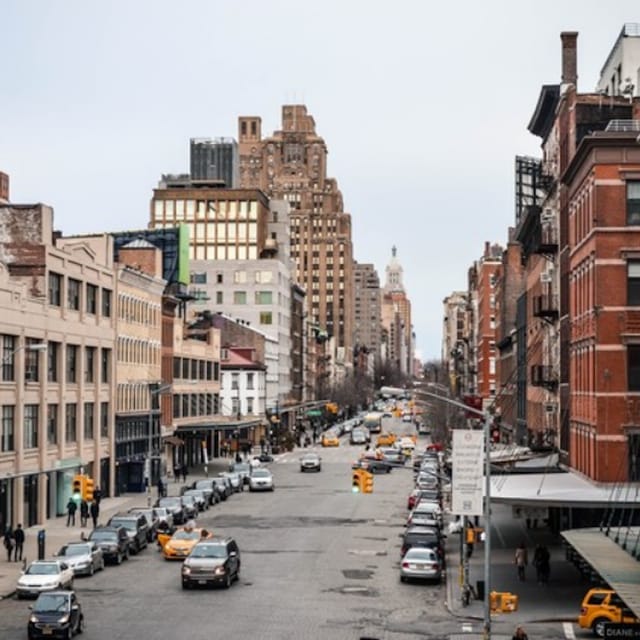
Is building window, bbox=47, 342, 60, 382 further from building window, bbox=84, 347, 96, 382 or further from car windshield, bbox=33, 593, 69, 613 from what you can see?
car windshield, bbox=33, 593, 69, 613

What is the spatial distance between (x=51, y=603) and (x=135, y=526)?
20850 mm

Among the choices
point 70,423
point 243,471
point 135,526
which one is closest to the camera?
point 135,526

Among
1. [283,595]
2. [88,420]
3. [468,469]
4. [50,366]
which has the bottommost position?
[283,595]

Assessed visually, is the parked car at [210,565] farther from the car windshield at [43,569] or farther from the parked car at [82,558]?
the car windshield at [43,569]

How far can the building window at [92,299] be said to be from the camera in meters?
81.4

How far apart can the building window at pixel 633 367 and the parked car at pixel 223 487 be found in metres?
37.7

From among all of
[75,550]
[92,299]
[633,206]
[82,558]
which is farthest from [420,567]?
[92,299]

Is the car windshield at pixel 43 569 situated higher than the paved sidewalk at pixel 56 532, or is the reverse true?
the car windshield at pixel 43 569

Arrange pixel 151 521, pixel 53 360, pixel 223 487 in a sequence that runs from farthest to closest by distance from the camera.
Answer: pixel 223 487
pixel 53 360
pixel 151 521

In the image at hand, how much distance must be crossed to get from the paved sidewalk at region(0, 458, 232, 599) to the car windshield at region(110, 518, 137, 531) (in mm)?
2630

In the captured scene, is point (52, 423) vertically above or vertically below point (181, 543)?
above

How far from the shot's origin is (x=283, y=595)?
44.6 m

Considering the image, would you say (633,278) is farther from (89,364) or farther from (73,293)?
(89,364)

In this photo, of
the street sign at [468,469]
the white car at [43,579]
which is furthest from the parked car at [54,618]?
the street sign at [468,469]
